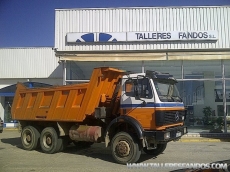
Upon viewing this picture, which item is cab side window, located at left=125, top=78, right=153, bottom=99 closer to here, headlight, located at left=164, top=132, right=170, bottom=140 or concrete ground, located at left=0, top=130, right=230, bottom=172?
headlight, located at left=164, top=132, right=170, bottom=140

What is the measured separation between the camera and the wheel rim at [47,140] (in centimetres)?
959

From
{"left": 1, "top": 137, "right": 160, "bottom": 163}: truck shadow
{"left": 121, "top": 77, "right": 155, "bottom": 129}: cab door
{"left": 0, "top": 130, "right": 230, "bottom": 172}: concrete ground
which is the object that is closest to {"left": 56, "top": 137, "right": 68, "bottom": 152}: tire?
{"left": 0, "top": 130, "right": 230, "bottom": 172}: concrete ground

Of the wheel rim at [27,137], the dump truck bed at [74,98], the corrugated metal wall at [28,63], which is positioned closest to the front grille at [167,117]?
the dump truck bed at [74,98]

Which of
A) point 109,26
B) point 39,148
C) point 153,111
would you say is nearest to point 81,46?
point 109,26

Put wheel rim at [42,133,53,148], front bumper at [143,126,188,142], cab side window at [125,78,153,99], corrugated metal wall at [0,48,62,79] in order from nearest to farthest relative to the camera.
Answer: front bumper at [143,126,188,142] < cab side window at [125,78,153,99] < wheel rim at [42,133,53,148] < corrugated metal wall at [0,48,62,79]

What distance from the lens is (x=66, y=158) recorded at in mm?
8461

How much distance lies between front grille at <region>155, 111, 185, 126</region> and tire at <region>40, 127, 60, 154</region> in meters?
4.25

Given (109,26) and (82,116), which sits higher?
(109,26)

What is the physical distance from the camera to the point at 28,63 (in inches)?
849

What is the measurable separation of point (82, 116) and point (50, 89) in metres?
2.14

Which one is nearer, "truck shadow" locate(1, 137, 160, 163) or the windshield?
the windshield

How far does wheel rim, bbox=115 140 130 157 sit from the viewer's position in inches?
293

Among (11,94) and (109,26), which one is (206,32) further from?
(11,94)

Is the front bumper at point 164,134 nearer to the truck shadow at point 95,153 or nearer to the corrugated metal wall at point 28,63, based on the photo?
the truck shadow at point 95,153
